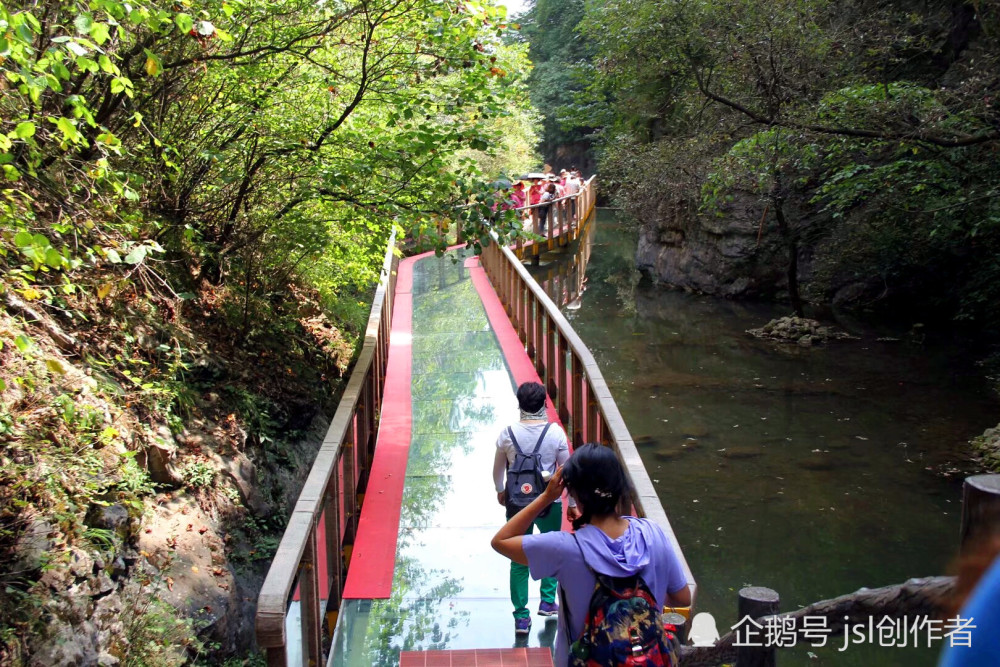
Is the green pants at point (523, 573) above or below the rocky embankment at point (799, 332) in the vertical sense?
above

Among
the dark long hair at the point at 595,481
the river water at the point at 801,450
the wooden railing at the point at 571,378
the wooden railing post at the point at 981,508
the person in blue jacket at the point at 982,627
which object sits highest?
the person in blue jacket at the point at 982,627

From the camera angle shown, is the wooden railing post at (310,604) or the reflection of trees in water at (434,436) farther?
the reflection of trees in water at (434,436)

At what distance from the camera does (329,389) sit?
1009cm

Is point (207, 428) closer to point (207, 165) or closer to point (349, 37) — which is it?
point (207, 165)

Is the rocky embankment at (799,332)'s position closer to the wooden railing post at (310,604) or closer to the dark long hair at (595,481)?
the wooden railing post at (310,604)

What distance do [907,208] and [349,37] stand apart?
26.5 ft

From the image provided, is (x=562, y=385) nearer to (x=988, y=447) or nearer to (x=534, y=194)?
(x=988, y=447)

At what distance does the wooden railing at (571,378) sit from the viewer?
14.9 ft

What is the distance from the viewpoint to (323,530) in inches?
179

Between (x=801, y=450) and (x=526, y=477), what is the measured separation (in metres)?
7.97

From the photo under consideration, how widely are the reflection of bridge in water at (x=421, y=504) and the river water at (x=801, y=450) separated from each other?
2135 millimetres

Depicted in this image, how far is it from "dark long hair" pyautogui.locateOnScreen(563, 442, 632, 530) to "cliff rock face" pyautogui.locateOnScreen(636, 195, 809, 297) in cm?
1650

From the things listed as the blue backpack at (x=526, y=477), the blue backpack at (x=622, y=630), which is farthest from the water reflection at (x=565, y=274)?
the blue backpack at (x=622, y=630)

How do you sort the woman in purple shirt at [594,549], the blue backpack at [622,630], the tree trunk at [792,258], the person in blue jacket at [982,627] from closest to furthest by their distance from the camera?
1. the person in blue jacket at [982,627]
2. the blue backpack at [622,630]
3. the woman in purple shirt at [594,549]
4. the tree trunk at [792,258]
